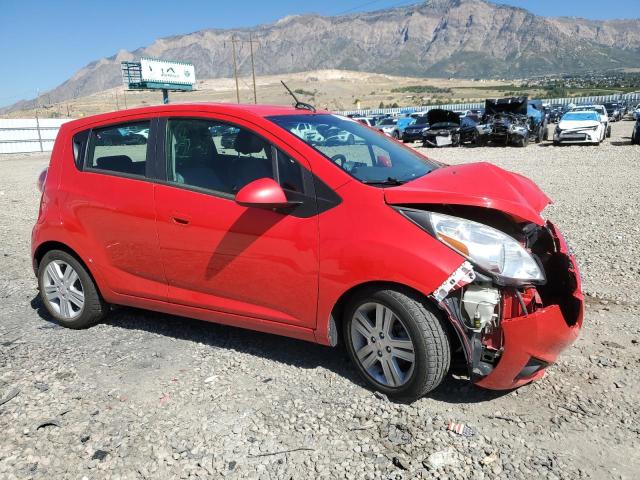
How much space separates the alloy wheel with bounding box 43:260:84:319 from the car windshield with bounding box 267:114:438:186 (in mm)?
2236

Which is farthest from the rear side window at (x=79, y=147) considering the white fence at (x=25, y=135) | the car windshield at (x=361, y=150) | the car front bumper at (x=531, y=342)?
the white fence at (x=25, y=135)

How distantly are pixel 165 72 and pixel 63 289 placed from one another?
6902cm

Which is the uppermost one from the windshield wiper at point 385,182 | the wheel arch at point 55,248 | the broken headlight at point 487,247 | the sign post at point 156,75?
the sign post at point 156,75

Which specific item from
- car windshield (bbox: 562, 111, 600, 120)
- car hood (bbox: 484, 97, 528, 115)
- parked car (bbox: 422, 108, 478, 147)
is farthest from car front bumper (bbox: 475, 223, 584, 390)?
car hood (bbox: 484, 97, 528, 115)

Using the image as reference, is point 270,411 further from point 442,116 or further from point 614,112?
point 614,112

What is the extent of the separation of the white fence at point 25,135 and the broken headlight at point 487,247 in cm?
3631

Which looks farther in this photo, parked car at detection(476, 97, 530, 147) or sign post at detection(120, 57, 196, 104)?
sign post at detection(120, 57, 196, 104)

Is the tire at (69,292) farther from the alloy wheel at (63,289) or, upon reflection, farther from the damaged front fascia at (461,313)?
the damaged front fascia at (461,313)

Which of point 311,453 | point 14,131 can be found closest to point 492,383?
point 311,453

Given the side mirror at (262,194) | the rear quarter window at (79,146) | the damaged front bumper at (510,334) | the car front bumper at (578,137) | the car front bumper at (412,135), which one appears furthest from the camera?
the car front bumper at (412,135)

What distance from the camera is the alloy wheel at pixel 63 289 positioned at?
14.9 ft

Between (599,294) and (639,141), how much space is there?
59.4 feet

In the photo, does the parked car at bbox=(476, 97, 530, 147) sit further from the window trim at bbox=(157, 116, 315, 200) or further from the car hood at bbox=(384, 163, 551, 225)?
the window trim at bbox=(157, 116, 315, 200)

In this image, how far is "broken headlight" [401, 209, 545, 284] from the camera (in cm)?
295
